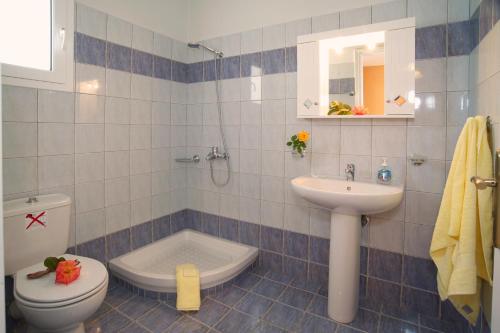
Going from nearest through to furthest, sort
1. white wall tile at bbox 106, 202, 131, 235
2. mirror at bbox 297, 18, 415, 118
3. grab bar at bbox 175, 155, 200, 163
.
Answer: mirror at bbox 297, 18, 415, 118 < white wall tile at bbox 106, 202, 131, 235 < grab bar at bbox 175, 155, 200, 163

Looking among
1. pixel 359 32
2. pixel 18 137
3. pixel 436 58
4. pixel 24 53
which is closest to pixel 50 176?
pixel 18 137

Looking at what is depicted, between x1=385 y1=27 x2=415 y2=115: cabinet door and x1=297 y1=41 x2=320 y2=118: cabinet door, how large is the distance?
0.45 meters

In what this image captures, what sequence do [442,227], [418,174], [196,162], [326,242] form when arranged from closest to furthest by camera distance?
[442,227], [418,174], [326,242], [196,162]

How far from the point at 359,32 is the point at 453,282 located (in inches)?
58.9

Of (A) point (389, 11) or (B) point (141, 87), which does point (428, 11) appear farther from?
(B) point (141, 87)

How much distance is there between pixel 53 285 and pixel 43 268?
8.7 inches

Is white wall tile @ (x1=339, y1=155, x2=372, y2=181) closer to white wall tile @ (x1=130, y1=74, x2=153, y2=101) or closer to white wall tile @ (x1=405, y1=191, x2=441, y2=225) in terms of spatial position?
white wall tile @ (x1=405, y1=191, x2=441, y2=225)

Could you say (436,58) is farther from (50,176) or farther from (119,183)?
(50,176)

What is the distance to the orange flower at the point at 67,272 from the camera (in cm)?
145

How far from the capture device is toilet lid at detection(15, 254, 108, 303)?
4.44ft

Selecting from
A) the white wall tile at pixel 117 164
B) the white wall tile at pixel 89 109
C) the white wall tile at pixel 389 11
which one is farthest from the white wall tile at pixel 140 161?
the white wall tile at pixel 389 11

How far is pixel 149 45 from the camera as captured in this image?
95.8 inches

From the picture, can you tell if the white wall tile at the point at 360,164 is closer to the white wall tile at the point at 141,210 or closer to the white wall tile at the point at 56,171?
the white wall tile at the point at 141,210

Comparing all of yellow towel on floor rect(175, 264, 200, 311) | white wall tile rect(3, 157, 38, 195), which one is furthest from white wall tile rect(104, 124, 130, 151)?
yellow towel on floor rect(175, 264, 200, 311)
